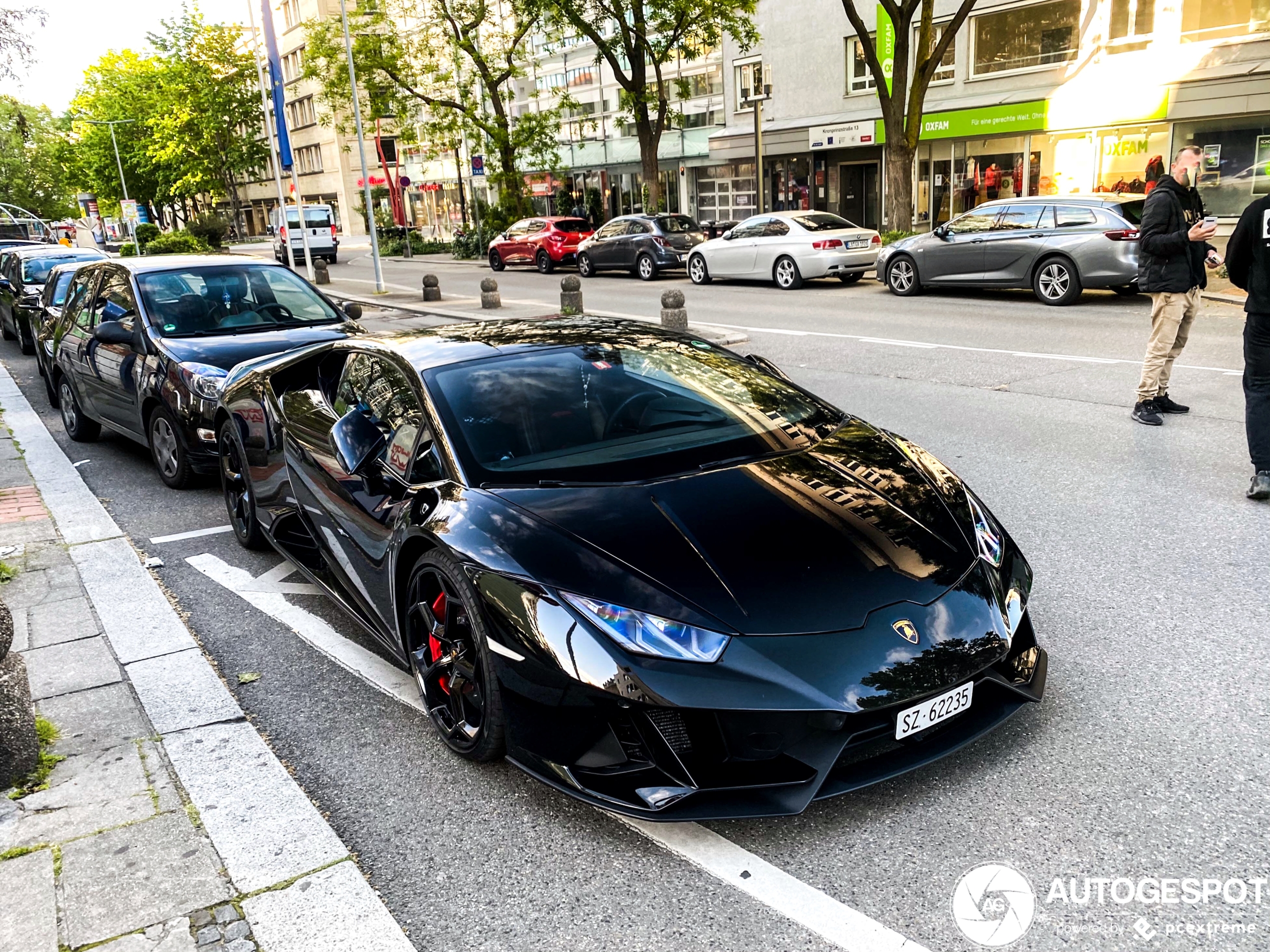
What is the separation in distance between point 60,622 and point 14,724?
1362 millimetres

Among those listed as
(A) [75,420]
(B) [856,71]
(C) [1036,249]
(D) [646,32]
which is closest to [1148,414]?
(C) [1036,249]

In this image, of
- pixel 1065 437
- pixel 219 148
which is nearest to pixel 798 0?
pixel 1065 437

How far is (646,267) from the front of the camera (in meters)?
23.7

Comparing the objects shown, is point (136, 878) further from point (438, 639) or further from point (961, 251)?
point (961, 251)

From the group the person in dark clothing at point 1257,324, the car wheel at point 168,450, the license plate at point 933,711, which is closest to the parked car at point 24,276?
the car wheel at point 168,450

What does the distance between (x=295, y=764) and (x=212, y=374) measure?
14.0ft

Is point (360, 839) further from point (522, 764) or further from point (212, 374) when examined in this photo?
point (212, 374)

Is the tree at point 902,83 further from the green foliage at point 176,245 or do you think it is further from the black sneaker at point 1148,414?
the green foliage at point 176,245

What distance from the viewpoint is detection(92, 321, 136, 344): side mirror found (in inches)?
298

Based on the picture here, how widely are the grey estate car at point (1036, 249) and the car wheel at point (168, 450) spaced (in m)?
12.1

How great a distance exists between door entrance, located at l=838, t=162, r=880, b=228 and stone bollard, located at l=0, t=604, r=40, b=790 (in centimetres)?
3166

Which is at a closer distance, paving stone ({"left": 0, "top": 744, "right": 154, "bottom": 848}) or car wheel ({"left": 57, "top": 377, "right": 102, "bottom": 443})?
paving stone ({"left": 0, "top": 744, "right": 154, "bottom": 848})

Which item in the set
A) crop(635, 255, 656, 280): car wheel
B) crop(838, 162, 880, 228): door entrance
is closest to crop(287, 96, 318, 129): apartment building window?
crop(838, 162, 880, 228): door entrance

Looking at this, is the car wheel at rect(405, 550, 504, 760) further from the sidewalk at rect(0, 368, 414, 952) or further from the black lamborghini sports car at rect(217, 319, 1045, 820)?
the sidewalk at rect(0, 368, 414, 952)
